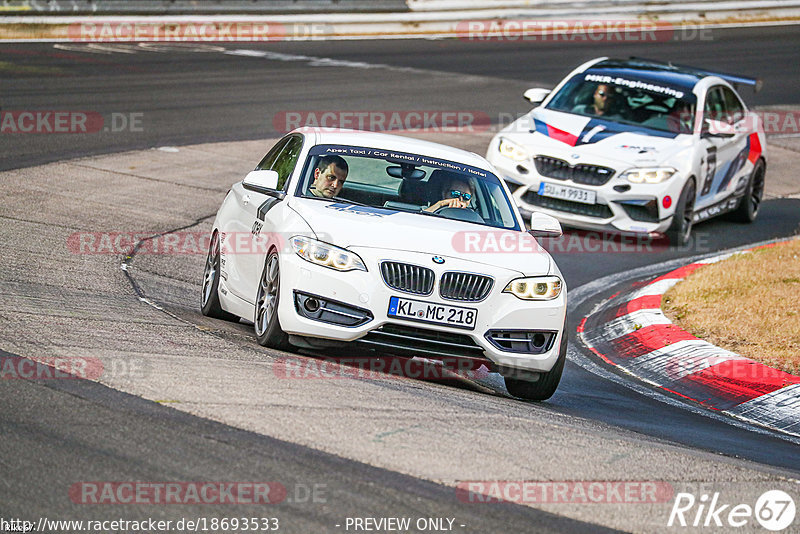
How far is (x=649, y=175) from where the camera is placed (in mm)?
13352

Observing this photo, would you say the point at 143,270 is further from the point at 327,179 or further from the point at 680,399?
the point at 680,399

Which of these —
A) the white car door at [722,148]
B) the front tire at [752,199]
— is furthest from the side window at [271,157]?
the front tire at [752,199]

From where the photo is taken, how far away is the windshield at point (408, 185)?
849 cm

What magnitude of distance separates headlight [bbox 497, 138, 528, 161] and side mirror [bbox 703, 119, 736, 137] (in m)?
2.21

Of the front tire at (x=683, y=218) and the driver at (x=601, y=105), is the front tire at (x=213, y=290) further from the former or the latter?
the driver at (x=601, y=105)

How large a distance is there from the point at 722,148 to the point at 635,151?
1.62m

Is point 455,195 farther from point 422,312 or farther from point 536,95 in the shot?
point 536,95

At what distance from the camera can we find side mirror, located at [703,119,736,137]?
1432 cm

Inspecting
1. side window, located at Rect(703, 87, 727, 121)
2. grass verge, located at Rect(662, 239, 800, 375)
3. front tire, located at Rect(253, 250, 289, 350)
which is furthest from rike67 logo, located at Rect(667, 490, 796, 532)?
side window, located at Rect(703, 87, 727, 121)

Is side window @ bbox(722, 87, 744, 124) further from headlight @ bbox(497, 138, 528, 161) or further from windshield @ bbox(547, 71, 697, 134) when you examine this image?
headlight @ bbox(497, 138, 528, 161)

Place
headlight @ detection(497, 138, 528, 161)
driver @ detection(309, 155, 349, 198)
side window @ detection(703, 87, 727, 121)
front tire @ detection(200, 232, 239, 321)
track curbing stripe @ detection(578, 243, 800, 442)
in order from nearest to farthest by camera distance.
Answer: track curbing stripe @ detection(578, 243, 800, 442) < driver @ detection(309, 155, 349, 198) < front tire @ detection(200, 232, 239, 321) < headlight @ detection(497, 138, 528, 161) < side window @ detection(703, 87, 727, 121)

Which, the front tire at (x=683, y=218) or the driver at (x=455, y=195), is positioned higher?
the driver at (x=455, y=195)

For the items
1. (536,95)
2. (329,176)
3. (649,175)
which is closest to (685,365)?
(329,176)

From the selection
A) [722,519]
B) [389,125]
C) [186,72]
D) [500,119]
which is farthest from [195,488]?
[186,72]
